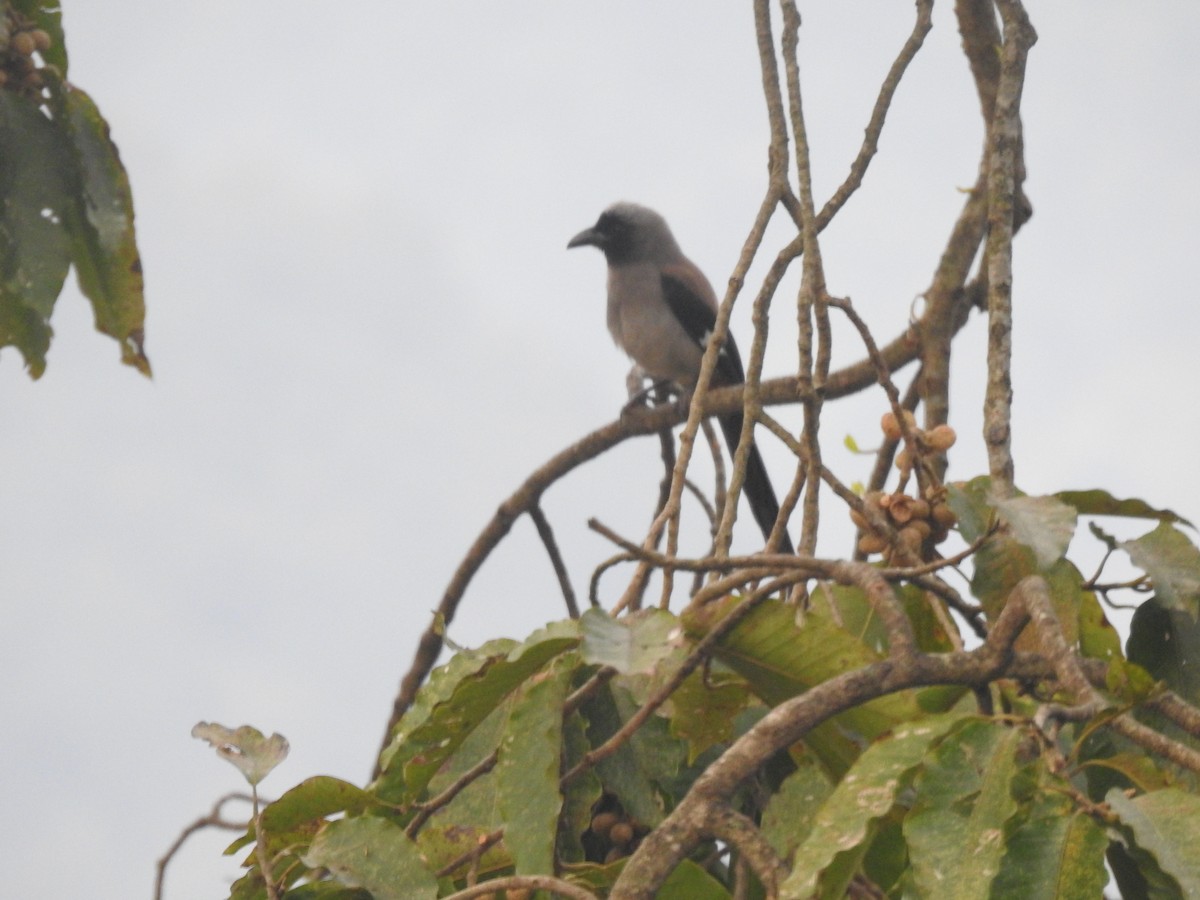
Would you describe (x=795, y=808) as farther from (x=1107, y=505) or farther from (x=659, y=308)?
(x=659, y=308)

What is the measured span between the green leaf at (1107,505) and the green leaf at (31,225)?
1887mm

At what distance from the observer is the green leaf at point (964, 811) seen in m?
1.18

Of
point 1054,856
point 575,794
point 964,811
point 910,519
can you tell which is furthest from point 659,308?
point 1054,856

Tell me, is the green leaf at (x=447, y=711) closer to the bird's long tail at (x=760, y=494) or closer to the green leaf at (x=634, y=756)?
the green leaf at (x=634, y=756)

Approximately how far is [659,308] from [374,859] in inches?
243

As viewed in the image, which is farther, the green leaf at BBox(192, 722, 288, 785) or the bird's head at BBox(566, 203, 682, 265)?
the bird's head at BBox(566, 203, 682, 265)

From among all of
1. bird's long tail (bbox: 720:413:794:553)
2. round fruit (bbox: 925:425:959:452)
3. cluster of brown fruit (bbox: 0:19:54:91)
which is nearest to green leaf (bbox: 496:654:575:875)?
round fruit (bbox: 925:425:959:452)

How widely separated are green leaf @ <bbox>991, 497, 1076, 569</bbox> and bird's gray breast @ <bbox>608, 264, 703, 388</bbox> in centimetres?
557

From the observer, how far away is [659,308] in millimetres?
7551

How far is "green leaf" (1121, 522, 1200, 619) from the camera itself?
5.31 ft

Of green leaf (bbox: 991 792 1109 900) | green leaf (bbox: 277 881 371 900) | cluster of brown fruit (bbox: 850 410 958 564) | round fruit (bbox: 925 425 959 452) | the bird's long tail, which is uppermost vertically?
the bird's long tail

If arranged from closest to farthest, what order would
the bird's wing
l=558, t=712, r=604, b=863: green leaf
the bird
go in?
l=558, t=712, r=604, b=863: green leaf, the bird, the bird's wing

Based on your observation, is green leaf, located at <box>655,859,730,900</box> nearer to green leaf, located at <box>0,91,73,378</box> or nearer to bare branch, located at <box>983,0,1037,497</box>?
bare branch, located at <box>983,0,1037,497</box>

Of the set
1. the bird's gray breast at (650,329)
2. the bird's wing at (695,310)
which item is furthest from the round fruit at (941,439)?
the bird's wing at (695,310)
